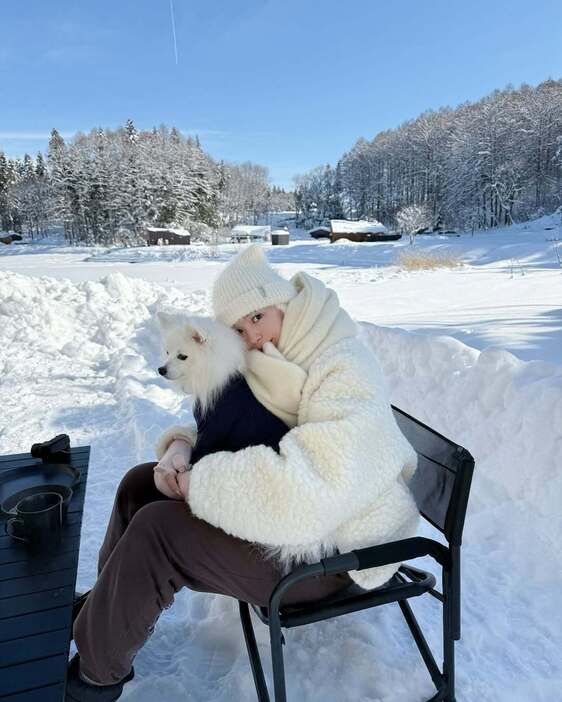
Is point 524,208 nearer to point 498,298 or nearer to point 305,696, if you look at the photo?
point 498,298

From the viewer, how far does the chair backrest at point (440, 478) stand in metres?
1.53

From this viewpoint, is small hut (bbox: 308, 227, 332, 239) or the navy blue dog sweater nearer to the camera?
the navy blue dog sweater

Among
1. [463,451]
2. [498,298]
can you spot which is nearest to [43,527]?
[463,451]

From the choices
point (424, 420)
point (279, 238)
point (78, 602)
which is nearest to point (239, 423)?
point (78, 602)

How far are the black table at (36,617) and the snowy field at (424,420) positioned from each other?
2.26 feet

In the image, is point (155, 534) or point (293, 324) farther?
point (293, 324)

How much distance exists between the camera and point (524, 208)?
51.3 metres

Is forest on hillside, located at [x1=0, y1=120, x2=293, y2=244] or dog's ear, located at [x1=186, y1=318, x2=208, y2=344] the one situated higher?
forest on hillside, located at [x1=0, y1=120, x2=293, y2=244]

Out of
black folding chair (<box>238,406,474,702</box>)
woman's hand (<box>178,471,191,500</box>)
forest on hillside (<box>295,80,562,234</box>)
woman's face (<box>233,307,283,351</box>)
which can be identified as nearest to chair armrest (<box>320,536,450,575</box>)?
black folding chair (<box>238,406,474,702</box>)

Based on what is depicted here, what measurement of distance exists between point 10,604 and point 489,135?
190ft

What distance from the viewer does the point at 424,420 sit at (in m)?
3.79

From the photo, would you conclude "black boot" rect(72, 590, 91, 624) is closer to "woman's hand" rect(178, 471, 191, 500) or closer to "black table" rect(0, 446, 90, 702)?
"black table" rect(0, 446, 90, 702)

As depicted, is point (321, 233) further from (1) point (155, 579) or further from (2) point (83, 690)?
(2) point (83, 690)

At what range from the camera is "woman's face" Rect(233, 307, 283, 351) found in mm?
1758
